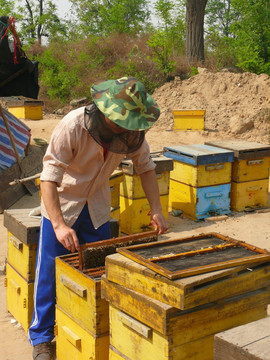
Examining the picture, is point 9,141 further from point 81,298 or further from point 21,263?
point 81,298

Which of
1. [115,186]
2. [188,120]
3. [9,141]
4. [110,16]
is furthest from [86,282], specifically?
[110,16]

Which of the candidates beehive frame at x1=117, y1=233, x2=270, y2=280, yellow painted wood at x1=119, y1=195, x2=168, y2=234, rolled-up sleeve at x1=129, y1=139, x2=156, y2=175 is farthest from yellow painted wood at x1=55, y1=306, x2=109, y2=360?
yellow painted wood at x1=119, y1=195, x2=168, y2=234

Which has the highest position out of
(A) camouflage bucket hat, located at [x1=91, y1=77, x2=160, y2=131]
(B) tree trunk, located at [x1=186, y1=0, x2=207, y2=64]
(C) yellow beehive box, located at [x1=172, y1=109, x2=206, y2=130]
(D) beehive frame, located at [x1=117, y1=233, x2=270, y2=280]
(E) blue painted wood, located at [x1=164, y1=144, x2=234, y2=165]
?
(B) tree trunk, located at [x1=186, y1=0, x2=207, y2=64]

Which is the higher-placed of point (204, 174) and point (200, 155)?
point (200, 155)

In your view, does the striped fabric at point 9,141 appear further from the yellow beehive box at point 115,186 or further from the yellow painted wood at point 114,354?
the yellow painted wood at point 114,354

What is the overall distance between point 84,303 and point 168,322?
0.75 m

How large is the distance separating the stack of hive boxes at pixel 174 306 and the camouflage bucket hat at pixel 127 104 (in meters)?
0.76

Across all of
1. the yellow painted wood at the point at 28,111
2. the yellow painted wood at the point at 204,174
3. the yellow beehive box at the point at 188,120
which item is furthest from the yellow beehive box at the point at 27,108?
the yellow painted wood at the point at 204,174

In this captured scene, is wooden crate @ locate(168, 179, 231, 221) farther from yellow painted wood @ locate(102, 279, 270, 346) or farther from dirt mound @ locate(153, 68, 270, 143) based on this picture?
dirt mound @ locate(153, 68, 270, 143)

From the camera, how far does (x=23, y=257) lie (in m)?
3.77

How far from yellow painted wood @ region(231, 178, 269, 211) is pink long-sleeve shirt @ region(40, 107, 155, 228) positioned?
14.0ft

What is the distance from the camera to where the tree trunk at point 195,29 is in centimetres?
1803

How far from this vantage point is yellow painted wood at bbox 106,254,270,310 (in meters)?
2.27

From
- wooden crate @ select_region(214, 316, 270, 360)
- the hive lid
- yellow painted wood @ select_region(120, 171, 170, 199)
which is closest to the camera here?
wooden crate @ select_region(214, 316, 270, 360)
